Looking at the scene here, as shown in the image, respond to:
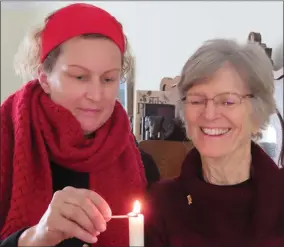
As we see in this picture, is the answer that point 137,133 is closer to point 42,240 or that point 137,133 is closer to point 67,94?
point 67,94

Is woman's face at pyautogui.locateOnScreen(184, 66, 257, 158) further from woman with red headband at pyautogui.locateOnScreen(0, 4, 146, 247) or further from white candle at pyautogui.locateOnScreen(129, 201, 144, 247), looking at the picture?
white candle at pyautogui.locateOnScreen(129, 201, 144, 247)

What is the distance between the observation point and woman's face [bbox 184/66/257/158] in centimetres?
106

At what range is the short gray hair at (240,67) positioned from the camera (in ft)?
3.51

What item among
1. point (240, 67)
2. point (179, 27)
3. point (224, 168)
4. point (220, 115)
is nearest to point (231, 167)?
point (224, 168)

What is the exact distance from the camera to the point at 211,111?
1.06 metres

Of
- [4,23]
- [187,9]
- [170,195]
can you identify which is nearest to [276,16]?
[187,9]

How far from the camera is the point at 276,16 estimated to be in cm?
181

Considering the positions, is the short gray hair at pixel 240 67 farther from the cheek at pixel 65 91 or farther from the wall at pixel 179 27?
the wall at pixel 179 27

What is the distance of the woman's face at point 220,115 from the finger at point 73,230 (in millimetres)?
405

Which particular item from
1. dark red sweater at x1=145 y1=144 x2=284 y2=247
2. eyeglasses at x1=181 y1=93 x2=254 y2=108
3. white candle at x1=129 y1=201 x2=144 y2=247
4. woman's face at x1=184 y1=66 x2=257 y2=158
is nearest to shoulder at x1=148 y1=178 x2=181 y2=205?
dark red sweater at x1=145 y1=144 x2=284 y2=247

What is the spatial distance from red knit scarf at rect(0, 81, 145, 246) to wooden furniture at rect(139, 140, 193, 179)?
8.3 inches

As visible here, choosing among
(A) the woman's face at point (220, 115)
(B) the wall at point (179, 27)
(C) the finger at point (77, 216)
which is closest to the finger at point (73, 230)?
(C) the finger at point (77, 216)

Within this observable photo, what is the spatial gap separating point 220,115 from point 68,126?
0.35 meters

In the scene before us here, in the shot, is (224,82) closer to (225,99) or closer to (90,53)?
(225,99)
